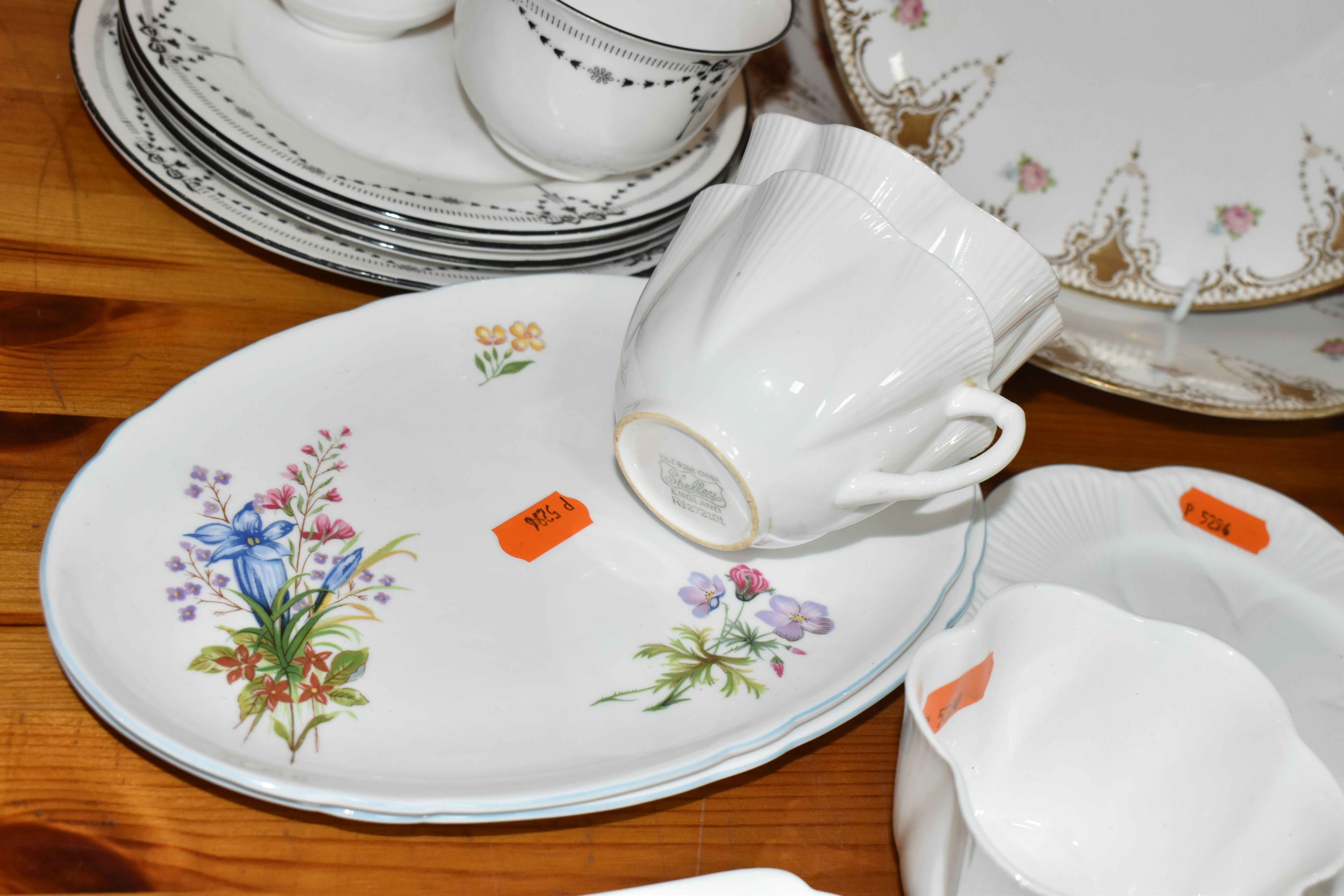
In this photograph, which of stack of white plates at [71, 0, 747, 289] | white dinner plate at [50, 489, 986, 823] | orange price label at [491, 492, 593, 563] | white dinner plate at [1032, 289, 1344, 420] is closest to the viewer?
white dinner plate at [50, 489, 986, 823]

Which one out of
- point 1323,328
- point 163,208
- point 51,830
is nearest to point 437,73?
point 163,208

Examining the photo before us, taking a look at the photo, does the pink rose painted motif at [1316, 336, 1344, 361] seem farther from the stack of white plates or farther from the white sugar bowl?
the white sugar bowl

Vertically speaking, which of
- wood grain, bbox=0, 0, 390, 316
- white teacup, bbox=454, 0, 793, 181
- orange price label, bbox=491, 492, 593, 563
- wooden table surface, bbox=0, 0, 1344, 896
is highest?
white teacup, bbox=454, 0, 793, 181

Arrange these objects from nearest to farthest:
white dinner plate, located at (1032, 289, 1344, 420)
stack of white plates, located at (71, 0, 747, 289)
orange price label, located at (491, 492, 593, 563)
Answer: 1. orange price label, located at (491, 492, 593, 563)
2. stack of white plates, located at (71, 0, 747, 289)
3. white dinner plate, located at (1032, 289, 1344, 420)

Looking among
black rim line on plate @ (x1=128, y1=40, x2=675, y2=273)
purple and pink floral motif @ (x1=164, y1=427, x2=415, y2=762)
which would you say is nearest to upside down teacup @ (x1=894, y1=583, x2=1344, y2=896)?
purple and pink floral motif @ (x1=164, y1=427, x2=415, y2=762)

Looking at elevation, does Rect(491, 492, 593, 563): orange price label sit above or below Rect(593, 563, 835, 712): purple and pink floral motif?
above

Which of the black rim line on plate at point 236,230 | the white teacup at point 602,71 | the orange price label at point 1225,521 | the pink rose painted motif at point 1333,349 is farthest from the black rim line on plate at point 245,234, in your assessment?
the pink rose painted motif at point 1333,349

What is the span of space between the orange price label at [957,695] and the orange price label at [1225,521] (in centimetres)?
30

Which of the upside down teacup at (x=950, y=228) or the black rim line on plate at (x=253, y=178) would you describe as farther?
the black rim line on plate at (x=253, y=178)

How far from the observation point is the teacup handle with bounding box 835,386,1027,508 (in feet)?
1.44

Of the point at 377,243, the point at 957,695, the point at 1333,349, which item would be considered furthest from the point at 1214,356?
the point at 377,243

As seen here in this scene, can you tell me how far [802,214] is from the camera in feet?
1.47

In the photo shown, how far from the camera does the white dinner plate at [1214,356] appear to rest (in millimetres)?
707

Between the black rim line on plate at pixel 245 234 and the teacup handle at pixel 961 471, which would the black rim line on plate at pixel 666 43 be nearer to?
the black rim line on plate at pixel 245 234
